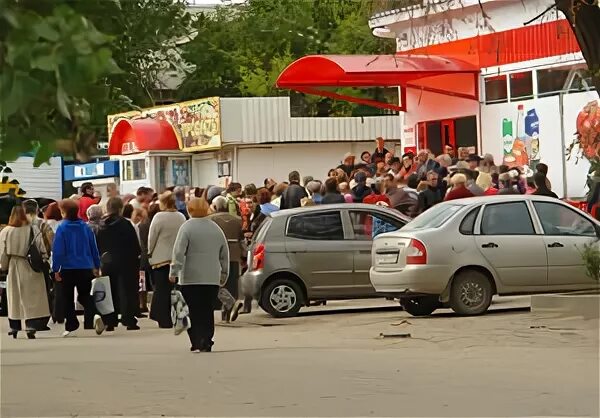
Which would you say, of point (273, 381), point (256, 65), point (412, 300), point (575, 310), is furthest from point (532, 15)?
point (256, 65)

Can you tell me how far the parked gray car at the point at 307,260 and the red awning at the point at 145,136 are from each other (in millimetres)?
17766

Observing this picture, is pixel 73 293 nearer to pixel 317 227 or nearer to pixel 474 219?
pixel 317 227

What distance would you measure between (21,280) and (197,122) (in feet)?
62.1

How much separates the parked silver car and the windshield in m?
0.02

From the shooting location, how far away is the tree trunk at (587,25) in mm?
17078

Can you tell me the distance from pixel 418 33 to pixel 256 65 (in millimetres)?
23710

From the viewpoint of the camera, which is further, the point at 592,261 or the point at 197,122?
the point at 197,122

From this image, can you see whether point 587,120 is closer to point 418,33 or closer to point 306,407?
point 418,33

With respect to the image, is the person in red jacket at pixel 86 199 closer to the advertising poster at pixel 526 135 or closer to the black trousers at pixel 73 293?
the black trousers at pixel 73 293

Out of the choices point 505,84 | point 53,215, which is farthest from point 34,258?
point 505,84

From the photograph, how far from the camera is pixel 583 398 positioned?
36.2 ft

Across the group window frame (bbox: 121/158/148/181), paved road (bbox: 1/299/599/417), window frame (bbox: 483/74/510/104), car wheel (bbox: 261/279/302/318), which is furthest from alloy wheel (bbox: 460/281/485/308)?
window frame (bbox: 121/158/148/181)

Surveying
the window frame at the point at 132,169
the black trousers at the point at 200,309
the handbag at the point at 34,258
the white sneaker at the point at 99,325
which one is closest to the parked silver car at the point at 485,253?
the white sneaker at the point at 99,325

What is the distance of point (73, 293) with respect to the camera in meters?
18.7
